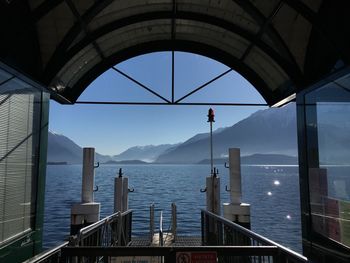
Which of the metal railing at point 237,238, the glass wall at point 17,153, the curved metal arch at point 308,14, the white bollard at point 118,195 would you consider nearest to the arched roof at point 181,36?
the curved metal arch at point 308,14

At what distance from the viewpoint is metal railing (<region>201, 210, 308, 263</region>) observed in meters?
3.65

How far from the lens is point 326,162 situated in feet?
18.5

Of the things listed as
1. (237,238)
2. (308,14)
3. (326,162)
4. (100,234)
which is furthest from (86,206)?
(308,14)

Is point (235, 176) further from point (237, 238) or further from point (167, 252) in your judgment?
point (167, 252)

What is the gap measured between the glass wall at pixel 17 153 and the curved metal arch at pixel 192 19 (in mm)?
887

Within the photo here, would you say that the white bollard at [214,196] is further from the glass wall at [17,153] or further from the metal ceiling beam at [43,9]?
the metal ceiling beam at [43,9]

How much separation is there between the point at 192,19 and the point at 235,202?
17.7 ft

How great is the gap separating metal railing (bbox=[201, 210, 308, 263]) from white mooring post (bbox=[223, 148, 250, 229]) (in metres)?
1.13

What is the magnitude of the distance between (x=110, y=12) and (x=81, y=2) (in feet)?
2.56

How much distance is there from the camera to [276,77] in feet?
25.7

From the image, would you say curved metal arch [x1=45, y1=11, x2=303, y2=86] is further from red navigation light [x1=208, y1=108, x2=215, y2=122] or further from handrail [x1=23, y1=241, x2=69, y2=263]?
red navigation light [x1=208, y1=108, x2=215, y2=122]

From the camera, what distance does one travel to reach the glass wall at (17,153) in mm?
5070

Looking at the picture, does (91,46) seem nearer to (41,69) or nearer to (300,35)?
(41,69)

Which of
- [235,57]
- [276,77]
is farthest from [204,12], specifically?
[276,77]
